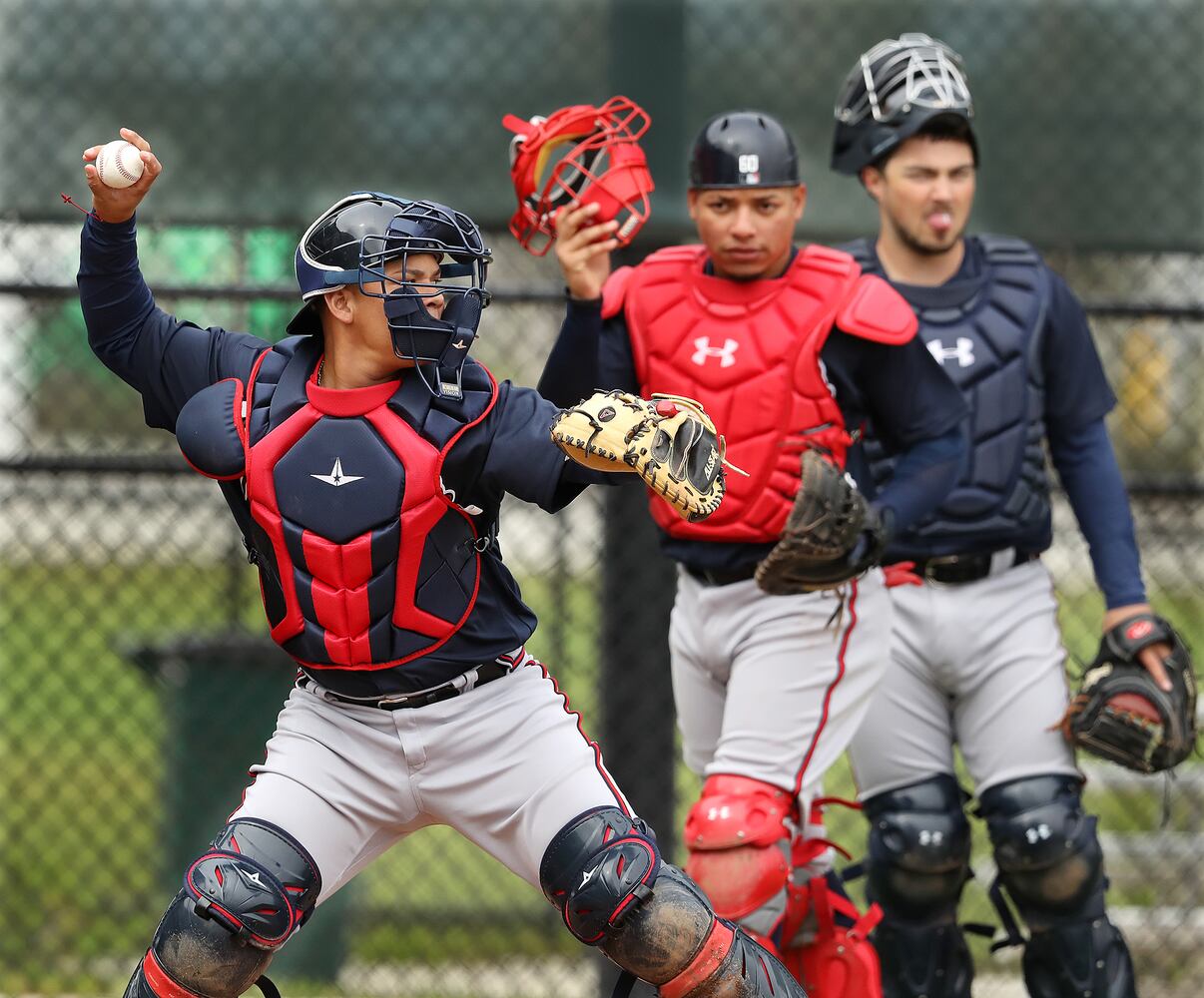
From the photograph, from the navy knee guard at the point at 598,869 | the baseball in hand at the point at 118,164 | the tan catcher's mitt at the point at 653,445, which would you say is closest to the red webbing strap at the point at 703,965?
the navy knee guard at the point at 598,869

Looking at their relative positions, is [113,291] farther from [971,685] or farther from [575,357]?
[971,685]

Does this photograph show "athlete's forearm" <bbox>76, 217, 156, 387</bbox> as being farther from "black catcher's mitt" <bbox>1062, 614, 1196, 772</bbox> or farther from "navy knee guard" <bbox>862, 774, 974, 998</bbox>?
"black catcher's mitt" <bbox>1062, 614, 1196, 772</bbox>

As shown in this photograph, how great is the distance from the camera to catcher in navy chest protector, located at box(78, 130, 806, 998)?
125 inches

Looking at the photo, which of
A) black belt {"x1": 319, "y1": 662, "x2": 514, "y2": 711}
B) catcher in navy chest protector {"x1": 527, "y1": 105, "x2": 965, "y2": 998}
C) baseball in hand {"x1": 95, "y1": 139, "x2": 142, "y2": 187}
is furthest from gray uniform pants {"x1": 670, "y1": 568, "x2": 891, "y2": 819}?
baseball in hand {"x1": 95, "y1": 139, "x2": 142, "y2": 187}

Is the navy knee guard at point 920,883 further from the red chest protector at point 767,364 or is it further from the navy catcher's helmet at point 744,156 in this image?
the navy catcher's helmet at point 744,156

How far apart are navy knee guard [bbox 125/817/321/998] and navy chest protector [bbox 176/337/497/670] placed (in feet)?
1.14

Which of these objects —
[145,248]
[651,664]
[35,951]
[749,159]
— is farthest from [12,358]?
[749,159]

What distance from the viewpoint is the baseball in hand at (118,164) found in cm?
327

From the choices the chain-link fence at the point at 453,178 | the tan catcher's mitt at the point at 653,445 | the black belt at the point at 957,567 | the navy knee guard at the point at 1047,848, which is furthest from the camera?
the chain-link fence at the point at 453,178

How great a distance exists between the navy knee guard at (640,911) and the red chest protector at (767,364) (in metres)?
0.87

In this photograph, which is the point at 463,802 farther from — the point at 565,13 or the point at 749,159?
the point at 565,13

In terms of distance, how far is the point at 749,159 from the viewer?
151 inches

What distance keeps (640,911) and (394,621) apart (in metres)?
0.65

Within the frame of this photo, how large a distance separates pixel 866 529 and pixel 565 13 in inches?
81.7
